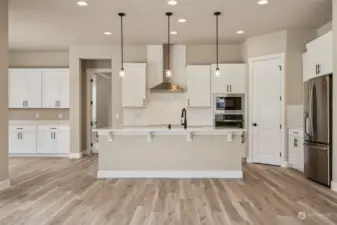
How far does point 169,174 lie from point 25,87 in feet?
18.1

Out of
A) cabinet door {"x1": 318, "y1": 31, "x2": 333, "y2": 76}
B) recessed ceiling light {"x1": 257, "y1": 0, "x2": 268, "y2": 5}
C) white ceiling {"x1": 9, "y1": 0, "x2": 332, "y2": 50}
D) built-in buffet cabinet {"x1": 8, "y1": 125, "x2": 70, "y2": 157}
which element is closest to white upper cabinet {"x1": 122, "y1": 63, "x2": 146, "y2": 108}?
white ceiling {"x1": 9, "y1": 0, "x2": 332, "y2": 50}

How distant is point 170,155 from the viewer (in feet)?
20.3

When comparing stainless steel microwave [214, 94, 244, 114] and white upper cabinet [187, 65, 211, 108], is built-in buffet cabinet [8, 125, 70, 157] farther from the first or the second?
stainless steel microwave [214, 94, 244, 114]

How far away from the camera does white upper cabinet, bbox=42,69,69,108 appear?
9.34 metres

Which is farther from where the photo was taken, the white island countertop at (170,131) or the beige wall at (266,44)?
the beige wall at (266,44)

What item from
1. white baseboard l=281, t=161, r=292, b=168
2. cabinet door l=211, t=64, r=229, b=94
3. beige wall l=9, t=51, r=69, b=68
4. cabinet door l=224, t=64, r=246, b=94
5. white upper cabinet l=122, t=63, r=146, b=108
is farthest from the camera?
beige wall l=9, t=51, r=69, b=68

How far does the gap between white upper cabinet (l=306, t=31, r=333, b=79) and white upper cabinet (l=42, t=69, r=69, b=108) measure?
6.38m

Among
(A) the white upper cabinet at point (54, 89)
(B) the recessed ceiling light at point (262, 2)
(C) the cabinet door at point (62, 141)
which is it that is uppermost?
(B) the recessed ceiling light at point (262, 2)

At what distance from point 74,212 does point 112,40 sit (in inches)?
209

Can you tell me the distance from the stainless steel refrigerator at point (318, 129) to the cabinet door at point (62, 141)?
6193 mm

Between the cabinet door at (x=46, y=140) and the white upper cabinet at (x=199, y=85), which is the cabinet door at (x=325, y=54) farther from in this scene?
the cabinet door at (x=46, y=140)

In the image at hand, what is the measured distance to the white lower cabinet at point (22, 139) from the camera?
9188mm

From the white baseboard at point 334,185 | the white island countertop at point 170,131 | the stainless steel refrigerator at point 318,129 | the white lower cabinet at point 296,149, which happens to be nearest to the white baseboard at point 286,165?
the white lower cabinet at point 296,149

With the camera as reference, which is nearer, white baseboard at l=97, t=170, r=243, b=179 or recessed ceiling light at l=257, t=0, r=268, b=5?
recessed ceiling light at l=257, t=0, r=268, b=5
